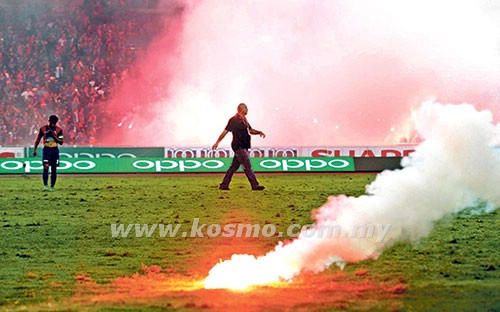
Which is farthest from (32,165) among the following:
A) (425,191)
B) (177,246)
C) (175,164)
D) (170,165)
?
(425,191)

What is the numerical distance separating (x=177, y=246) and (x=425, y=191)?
3.95 meters

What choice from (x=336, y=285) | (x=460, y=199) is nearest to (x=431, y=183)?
(x=460, y=199)

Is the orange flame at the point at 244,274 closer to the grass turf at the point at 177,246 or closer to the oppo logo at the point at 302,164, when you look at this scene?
the grass turf at the point at 177,246

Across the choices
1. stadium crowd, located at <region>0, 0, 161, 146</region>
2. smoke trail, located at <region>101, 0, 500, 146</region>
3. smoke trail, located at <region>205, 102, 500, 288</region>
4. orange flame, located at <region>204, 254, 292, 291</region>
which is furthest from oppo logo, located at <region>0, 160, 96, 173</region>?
orange flame, located at <region>204, 254, 292, 291</region>

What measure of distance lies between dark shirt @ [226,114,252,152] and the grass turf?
1300 mm

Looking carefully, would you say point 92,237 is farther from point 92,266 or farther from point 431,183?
point 431,183

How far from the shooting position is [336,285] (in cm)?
807

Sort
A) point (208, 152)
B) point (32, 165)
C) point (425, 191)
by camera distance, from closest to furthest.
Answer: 1. point (425, 191)
2. point (32, 165)
3. point (208, 152)

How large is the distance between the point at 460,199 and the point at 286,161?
19855 mm

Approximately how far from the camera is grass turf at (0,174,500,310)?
7.68m

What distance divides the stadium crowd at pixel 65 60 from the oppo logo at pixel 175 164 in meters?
7.42

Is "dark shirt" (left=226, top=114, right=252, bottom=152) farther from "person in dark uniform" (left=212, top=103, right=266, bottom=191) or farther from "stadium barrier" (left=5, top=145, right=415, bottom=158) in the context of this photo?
"stadium barrier" (left=5, top=145, right=415, bottom=158)

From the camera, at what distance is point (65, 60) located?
38562 millimetres

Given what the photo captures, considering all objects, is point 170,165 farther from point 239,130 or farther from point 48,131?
point 239,130
